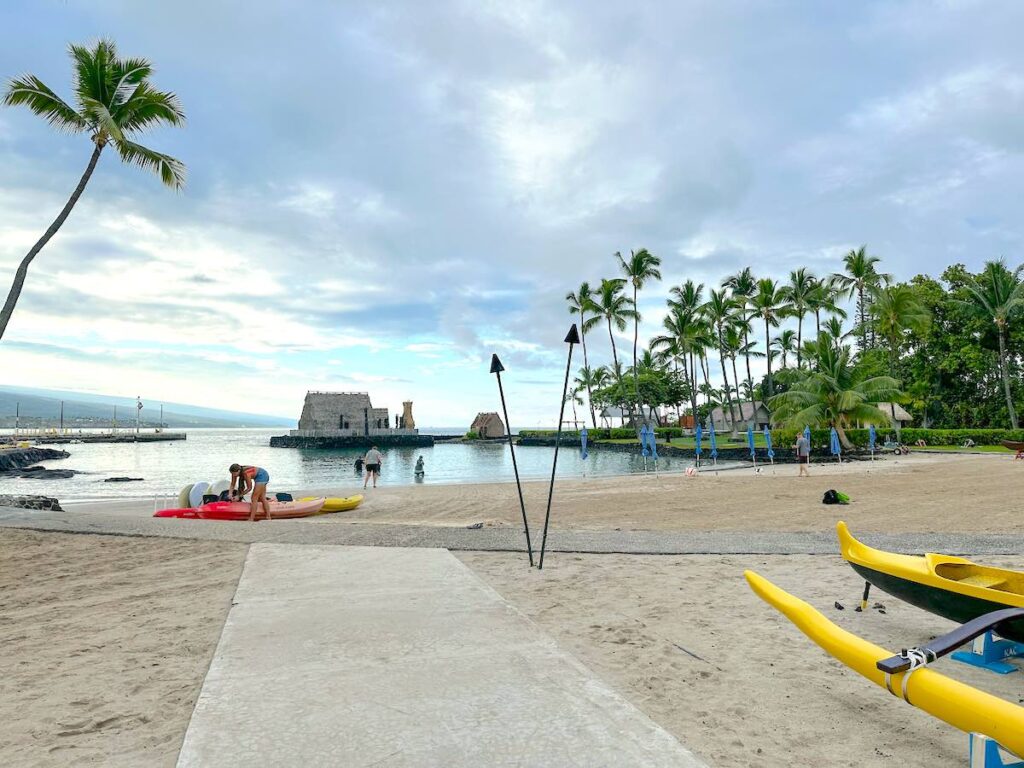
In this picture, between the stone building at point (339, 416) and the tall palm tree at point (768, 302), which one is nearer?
the tall palm tree at point (768, 302)

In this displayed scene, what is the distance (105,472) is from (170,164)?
35.9 metres

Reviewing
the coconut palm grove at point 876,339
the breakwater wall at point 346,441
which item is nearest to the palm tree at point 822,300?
the coconut palm grove at point 876,339

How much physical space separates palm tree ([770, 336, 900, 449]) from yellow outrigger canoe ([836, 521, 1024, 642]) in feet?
101

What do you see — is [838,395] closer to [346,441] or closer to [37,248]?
[37,248]

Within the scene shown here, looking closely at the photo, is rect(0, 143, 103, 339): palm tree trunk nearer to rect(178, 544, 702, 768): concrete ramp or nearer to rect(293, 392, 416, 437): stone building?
rect(178, 544, 702, 768): concrete ramp

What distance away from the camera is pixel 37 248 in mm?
11438

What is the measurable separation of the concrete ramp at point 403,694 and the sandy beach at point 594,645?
0.32 m

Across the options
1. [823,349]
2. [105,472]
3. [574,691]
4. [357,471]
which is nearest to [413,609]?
[574,691]

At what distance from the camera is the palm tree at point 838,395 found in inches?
1275

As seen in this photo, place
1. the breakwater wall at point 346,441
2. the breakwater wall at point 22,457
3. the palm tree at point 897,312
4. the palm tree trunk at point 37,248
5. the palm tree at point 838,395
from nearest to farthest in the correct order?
the palm tree trunk at point 37,248
the palm tree at point 838,395
the palm tree at point 897,312
the breakwater wall at point 22,457
the breakwater wall at point 346,441

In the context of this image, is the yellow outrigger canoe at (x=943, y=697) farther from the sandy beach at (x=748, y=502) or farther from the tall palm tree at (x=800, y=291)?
the tall palm tree at (x=800, y=291)

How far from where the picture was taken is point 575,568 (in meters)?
7.09

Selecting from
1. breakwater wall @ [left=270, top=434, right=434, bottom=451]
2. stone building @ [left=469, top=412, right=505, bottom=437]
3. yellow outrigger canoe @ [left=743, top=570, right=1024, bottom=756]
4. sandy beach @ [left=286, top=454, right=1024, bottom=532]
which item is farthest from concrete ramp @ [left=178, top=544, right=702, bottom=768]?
stone building @ [left=469, top=412, right=505, bottom=437]

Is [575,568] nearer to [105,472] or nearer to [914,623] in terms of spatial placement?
[914,623]
